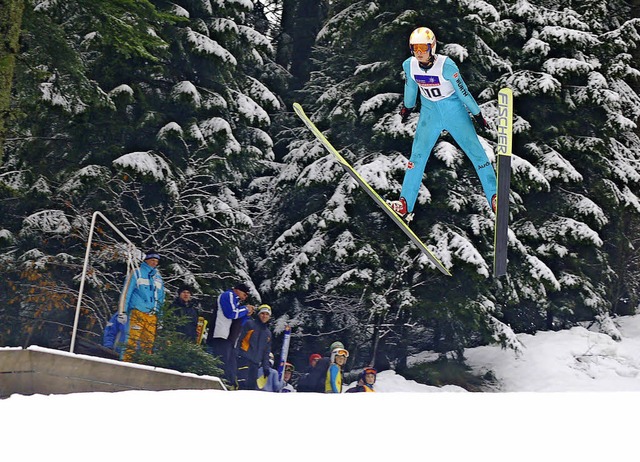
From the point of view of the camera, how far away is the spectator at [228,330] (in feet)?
35.7

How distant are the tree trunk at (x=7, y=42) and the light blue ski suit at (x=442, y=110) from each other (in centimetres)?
425

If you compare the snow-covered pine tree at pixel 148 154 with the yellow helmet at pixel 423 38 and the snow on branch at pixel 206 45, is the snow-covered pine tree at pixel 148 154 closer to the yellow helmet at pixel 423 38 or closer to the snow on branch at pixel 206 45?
the snow on branch at pixel 206 45

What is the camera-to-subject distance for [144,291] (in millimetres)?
10391

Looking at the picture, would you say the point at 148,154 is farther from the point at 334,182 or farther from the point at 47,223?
the point at 334,182

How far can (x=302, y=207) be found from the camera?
53.7ft

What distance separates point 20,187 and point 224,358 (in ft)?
16.7

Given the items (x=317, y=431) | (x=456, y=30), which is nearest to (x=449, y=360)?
(x=456, y=30)

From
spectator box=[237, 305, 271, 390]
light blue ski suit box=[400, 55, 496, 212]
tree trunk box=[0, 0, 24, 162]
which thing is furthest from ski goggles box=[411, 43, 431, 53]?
tree trunk box=[0, 0, 24, 162]

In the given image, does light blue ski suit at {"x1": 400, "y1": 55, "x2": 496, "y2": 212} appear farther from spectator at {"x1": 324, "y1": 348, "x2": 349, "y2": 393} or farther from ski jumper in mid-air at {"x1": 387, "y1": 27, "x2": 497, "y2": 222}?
spectator at {"x1": 324, "y1": 348, "x2": 349, "y2": 393}

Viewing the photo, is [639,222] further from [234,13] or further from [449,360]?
[234,13]

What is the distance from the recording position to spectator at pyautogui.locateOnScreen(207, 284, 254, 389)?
10883 millimetres

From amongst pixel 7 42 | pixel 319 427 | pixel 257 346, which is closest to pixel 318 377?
pixel 257 346

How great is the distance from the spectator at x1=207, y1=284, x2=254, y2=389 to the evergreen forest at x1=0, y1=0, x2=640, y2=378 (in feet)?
7.88


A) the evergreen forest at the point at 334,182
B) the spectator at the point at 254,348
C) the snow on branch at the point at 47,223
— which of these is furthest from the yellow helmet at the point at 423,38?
the snow on branch at the point at 47,223
